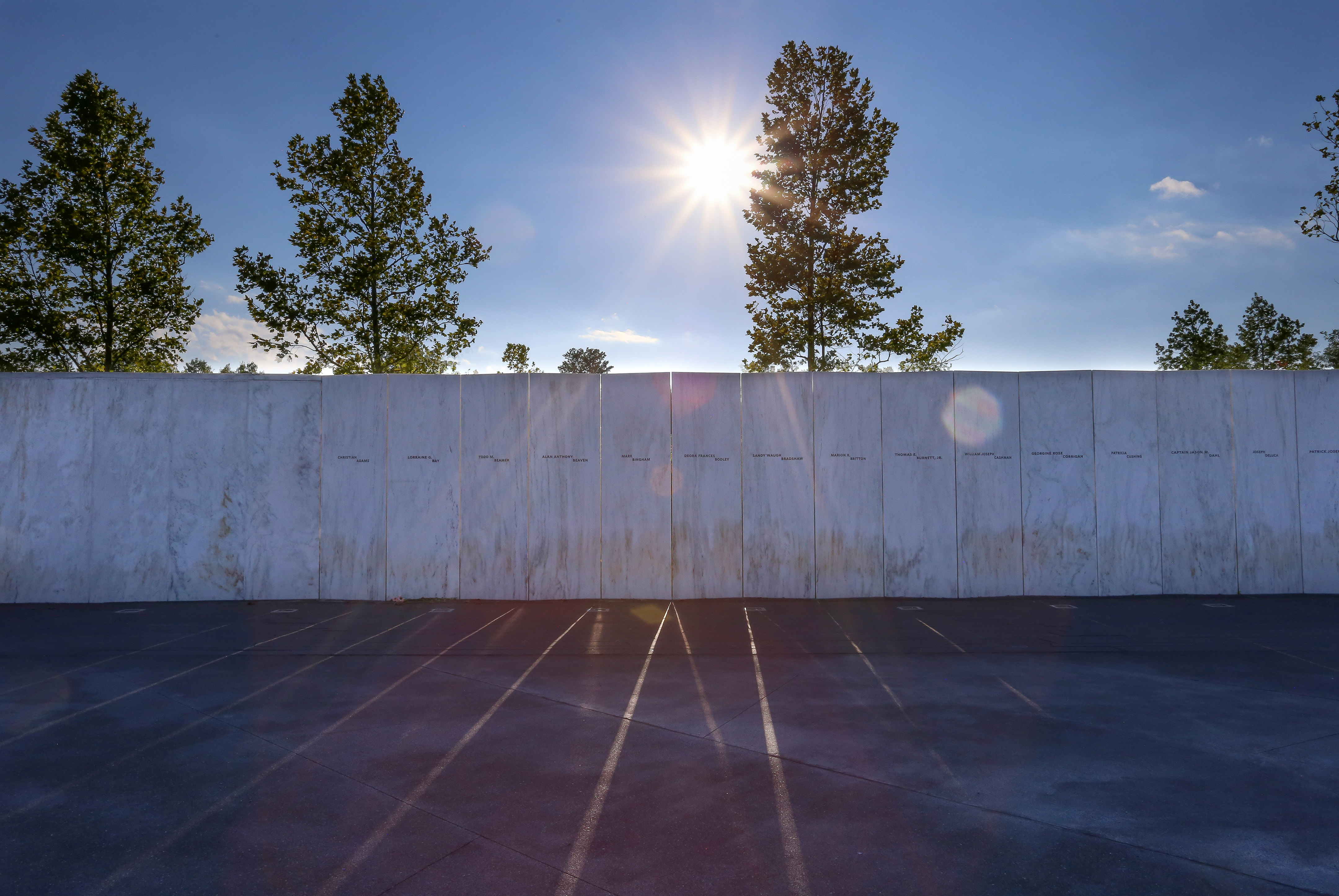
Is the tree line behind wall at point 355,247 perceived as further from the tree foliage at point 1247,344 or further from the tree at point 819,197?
the tree foliage at point 1247,344

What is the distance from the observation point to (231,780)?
5215 millimetres

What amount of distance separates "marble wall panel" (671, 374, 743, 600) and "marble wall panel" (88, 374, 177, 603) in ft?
28.9

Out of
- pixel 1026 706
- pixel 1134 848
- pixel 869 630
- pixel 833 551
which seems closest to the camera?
pixel 1134 848

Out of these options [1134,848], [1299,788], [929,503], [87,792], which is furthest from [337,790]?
[929,503]

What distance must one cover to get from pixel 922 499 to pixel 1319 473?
6.97 meters

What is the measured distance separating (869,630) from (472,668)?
17.3ft

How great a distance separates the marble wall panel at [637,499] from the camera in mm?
13594

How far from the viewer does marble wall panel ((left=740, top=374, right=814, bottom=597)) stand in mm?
13578

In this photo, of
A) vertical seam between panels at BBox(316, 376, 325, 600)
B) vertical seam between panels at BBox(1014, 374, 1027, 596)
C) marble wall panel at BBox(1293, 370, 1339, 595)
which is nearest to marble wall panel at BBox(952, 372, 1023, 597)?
vertical seam between panels at BBox(1014, 374, 1027, 596)

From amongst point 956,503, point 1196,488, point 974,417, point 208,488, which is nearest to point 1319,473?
point 1196,488

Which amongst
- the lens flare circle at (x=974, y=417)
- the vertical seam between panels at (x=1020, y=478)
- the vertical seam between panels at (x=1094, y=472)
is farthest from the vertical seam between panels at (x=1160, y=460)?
the lens flare circle at (x=974, y=417)

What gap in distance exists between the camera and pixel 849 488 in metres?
13.6

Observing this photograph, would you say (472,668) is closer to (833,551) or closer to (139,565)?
(833,551)

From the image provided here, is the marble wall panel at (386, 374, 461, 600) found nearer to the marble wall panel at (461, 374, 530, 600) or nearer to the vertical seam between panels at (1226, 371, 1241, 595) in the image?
the marble wall panel at (461, 374, 530, 600)
